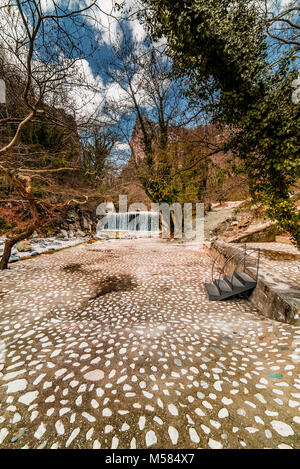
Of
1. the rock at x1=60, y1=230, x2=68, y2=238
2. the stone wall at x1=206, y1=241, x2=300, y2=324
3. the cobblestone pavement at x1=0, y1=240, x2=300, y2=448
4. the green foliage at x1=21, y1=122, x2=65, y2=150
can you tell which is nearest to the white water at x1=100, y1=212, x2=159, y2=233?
the rock at x1=60, y1=230, x2=68, y2=238

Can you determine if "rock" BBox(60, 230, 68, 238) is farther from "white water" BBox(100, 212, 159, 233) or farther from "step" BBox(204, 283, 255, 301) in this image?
"step" BBox(204, 283, 255, 301)

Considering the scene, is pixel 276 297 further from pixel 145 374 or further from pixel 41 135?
pixel 41 135

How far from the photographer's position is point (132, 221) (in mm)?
22406

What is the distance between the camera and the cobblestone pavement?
1.55 meters

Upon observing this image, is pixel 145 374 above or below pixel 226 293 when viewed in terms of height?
below

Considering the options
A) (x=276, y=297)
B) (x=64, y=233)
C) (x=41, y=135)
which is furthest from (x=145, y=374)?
(x=64, y=233)

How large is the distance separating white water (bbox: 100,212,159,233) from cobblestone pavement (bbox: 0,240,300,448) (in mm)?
17653

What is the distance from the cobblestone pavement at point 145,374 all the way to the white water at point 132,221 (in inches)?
695

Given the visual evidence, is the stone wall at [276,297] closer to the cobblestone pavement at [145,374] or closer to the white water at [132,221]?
the cobblestone pavement at [145,374]

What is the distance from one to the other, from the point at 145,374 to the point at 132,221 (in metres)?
20.6

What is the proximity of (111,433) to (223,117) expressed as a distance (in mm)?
6122

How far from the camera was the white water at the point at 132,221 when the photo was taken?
21.8 m
